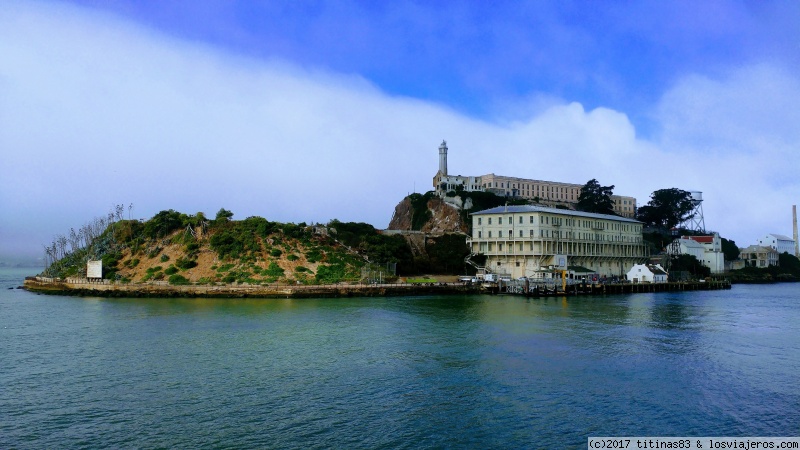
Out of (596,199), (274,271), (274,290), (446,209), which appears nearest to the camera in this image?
(274,290)

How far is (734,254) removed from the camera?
429ft

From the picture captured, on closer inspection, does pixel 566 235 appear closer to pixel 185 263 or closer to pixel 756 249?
pixel 185 263

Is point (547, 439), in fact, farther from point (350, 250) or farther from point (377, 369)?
point (350, 250)

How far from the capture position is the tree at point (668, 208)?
411 ft

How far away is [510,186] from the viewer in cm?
12600

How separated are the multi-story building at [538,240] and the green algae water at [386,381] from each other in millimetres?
38964

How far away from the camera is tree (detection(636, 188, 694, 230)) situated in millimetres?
125125

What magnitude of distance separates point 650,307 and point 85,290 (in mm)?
66238

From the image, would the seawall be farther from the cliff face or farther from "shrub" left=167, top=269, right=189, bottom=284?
the cliff face

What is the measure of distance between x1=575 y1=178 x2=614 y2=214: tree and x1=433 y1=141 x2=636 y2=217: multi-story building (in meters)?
5.66

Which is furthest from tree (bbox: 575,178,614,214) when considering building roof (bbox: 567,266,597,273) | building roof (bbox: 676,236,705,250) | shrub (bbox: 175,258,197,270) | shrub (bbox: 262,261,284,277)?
shrub (bbox: 175,258,197,270)

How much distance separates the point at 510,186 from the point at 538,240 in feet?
149

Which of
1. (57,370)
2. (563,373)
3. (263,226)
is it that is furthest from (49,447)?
(263,226)

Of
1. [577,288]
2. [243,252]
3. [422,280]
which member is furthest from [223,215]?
[577,288]
